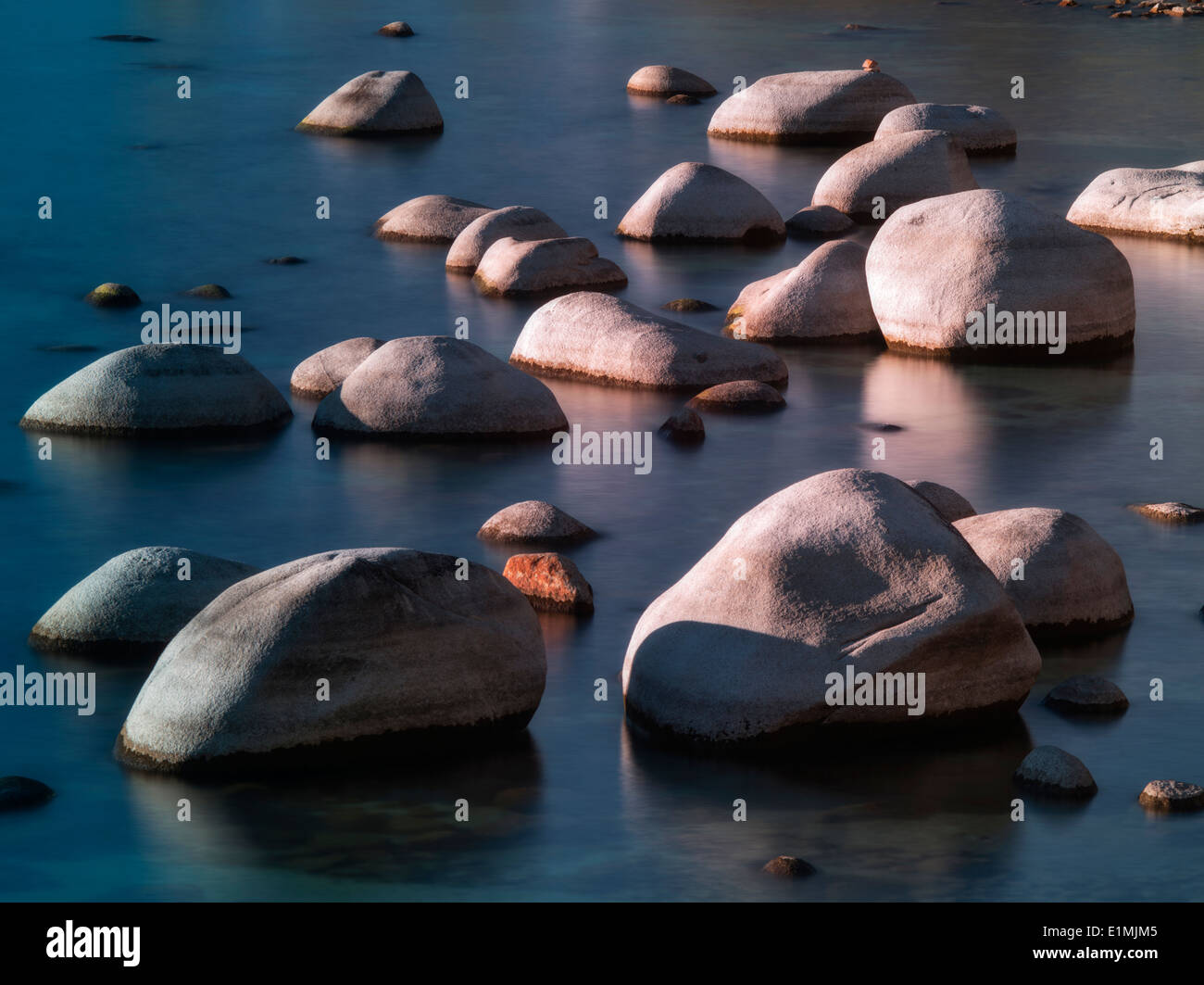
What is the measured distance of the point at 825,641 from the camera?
32.3ft

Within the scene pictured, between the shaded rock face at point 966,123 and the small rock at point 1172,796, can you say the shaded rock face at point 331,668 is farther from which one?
the shaded rock face at point 966,123

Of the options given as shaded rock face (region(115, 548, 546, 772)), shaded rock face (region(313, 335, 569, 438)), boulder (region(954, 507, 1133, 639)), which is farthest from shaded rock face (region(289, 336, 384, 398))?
shaded rock face (region(115, 548, 546, 772))

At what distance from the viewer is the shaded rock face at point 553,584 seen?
39.7ft

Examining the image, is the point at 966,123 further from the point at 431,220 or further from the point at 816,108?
the point at 431,220

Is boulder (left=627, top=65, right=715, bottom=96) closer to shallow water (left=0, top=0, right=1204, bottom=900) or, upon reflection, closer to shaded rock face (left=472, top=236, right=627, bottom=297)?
shallow water (left=0, top=0, right=1204, bottom=900)

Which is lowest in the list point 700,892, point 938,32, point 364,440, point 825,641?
point 700,892

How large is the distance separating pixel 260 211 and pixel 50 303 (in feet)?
17.5

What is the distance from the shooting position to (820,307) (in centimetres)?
1923

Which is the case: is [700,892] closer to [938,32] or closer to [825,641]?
[825,641]

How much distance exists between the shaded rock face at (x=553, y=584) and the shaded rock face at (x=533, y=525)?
1028 mm

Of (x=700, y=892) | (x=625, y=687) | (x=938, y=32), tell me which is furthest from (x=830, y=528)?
(x=938, y=32)

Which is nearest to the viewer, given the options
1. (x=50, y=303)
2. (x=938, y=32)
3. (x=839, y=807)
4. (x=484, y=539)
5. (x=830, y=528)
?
(x=839, y=807)

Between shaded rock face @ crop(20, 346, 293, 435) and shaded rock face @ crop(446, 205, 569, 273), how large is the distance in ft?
19.5

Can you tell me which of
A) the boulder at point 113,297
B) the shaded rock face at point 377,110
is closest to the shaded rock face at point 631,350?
the boulder at point 113,297
